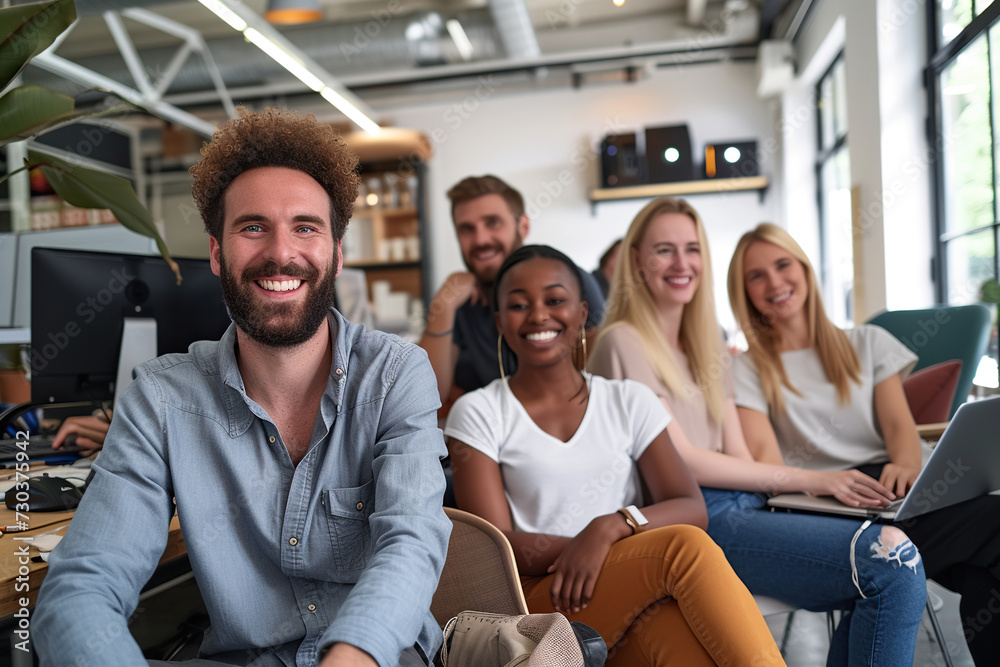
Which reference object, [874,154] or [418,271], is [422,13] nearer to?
[418,271]

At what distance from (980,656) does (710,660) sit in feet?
2.55

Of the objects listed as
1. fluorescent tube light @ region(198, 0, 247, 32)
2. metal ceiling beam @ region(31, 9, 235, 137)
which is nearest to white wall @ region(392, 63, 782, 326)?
metal ceiling beam @ region(31, 9, 235, 137)

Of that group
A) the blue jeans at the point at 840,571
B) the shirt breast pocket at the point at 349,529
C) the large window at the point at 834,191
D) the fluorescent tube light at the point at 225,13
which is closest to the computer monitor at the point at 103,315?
the shirt breast pocket at the point at 349,529

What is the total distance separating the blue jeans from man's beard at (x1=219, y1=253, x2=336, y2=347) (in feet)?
3.75

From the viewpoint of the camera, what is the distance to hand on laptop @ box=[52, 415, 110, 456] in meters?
1.96

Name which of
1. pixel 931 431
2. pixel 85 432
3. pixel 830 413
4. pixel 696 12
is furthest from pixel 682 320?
pixel 696 12

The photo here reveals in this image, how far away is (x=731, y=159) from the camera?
649 cm

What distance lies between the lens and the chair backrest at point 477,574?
137 centimetres

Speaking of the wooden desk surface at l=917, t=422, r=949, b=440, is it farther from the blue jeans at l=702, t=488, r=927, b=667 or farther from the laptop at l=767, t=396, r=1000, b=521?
the blue jeans at l=702, t=488, r=927, b=667

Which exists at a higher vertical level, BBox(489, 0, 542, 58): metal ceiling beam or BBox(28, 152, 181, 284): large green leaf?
BBox(489, 0, 542, 58): metal ceiling beam

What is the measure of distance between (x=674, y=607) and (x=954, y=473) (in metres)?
0.75

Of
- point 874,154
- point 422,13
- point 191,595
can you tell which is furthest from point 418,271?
point 191,595

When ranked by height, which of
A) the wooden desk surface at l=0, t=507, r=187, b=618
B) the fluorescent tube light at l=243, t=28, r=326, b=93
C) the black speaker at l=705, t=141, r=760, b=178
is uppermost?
the fluorescent tube light at l=243, t=28, r=326, b=93
